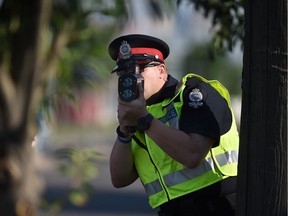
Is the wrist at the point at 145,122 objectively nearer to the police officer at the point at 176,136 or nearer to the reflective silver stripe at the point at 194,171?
the police officer at the point at 176,136

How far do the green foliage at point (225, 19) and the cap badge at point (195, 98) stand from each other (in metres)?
1.21

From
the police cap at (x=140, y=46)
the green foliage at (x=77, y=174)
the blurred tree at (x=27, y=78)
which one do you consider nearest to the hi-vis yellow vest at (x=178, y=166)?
the police cap at (x=140, y=46)

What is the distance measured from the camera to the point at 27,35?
7.51 meters

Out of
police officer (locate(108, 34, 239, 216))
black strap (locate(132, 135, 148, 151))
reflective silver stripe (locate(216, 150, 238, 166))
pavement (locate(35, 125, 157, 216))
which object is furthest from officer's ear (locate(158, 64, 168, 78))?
pavement (locate(35, 125, 157, 216))

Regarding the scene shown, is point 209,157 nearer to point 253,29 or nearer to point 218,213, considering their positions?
point 218,213

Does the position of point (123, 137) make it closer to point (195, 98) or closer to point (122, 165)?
point (122, 165)

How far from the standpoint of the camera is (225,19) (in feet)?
14.9

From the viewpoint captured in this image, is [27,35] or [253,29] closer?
[253,29]

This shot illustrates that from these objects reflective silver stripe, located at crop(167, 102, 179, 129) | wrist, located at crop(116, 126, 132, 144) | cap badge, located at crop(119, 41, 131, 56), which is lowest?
wrist, located at crop(116, 126, 132, 144)

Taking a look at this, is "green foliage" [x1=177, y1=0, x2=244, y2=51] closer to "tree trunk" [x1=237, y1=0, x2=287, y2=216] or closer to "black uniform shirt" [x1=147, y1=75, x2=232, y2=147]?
"black uniform shirt" [x1=147, y1=75, x2=232, y2=147]

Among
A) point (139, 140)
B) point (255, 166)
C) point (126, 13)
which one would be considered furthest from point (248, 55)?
point (126, 13)

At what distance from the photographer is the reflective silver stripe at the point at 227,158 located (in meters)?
3.26

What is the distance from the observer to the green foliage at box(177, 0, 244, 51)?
443cm

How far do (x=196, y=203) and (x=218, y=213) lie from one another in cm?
9
